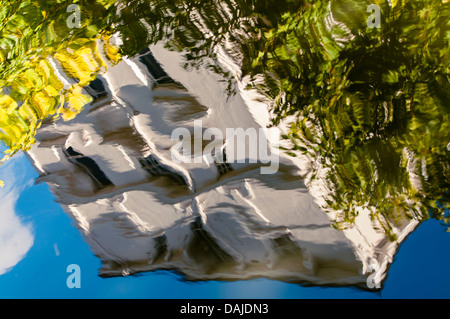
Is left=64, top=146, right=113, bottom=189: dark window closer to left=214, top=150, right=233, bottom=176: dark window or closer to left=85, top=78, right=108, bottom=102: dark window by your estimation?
left=85, top=78, right=108, bottom=102: dark window

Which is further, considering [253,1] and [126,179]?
[126,179]

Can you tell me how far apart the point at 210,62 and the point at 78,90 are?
41 cm

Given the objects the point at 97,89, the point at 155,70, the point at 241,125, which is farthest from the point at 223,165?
the point at 97,89

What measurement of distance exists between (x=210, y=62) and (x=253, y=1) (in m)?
0.19

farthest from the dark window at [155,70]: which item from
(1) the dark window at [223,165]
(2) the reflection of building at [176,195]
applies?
(1) the dark window at [223,165]

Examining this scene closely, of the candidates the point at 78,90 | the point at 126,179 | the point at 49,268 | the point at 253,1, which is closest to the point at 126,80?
the point at 78,90

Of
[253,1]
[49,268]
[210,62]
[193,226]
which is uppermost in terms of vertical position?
[253,1]

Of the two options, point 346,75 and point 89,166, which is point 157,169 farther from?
point 346,75

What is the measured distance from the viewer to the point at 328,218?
88cm

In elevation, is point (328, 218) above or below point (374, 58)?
below

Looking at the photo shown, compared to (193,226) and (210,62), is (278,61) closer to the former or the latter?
(210,62)

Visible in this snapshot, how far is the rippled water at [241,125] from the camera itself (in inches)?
32.3

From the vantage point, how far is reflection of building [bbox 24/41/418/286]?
0.88 meters

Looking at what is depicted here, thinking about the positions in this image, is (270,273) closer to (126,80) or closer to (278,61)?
(278,61)
